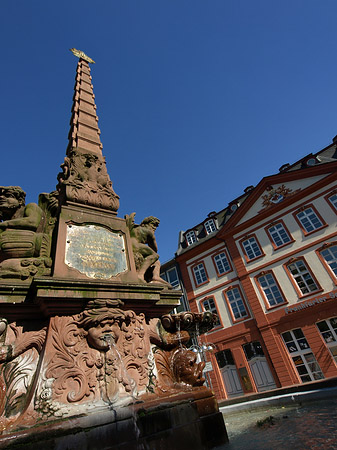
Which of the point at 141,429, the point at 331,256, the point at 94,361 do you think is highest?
the point at 331,256

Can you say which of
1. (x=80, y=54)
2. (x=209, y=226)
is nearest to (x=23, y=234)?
(x=80, y=54)

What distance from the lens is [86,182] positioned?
4836 millimetres

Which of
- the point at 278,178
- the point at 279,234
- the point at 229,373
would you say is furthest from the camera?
the point at 278,178

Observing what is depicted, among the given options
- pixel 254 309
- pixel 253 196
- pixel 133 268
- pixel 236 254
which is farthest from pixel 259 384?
pixel 133 268

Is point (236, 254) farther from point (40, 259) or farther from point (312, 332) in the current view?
point (40, 259)

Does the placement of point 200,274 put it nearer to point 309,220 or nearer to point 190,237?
point 190,237

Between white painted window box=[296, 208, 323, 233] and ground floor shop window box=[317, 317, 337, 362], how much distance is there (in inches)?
229

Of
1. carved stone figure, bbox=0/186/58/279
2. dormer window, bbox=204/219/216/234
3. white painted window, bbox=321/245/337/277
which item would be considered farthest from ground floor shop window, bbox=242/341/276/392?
carved stone figure, bbox=0/186/58/279

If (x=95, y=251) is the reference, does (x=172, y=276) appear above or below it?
above

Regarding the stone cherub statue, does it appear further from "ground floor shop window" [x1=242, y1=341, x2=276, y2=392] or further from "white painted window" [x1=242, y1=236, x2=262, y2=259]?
"white painted window" [x1=242, y1=236, x2=262, y2=259]

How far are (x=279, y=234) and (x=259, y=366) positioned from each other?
29.3ft

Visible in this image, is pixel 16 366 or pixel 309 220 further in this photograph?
pixel 309 220

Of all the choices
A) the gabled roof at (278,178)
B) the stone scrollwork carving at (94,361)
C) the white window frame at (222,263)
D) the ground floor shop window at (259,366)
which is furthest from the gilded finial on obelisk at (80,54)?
the ground floor shop window at (259,366)

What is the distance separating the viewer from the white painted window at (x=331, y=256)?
16125 mm
